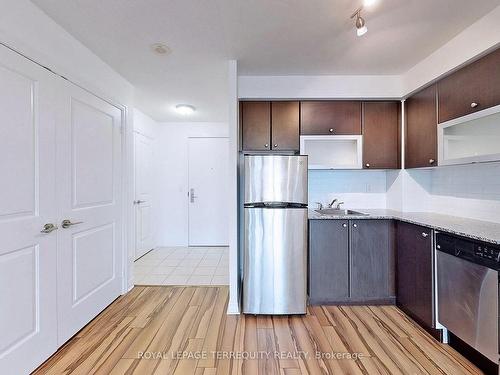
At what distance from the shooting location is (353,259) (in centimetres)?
270

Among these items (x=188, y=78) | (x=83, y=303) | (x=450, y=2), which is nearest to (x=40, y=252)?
(x=83, y=303)

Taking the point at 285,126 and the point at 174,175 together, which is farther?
the point at 174,175

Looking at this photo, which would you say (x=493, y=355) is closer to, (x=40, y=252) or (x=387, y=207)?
(x=387, y=207)

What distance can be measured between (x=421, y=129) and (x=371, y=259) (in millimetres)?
1412

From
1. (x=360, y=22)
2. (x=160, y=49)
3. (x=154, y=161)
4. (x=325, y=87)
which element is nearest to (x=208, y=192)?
(x=154, y=161)

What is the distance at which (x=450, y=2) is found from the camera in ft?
5.91

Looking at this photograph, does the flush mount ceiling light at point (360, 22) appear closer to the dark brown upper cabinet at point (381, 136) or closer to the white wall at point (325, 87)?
the white wall at point (325, 87)

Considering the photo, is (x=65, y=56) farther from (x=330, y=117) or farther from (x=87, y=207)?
(x=330, y=117)

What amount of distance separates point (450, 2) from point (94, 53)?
9.29 feet

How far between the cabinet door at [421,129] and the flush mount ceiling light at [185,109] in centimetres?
288

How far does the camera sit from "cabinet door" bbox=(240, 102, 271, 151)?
3.04m

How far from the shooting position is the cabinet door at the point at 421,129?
2574 millimetres

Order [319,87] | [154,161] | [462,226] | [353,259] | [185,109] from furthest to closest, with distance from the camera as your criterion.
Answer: [154,161] → [185,109] → [319,87] → [353,259] → [462,226]

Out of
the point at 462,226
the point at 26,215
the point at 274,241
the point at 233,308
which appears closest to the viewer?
the point at 26,215
